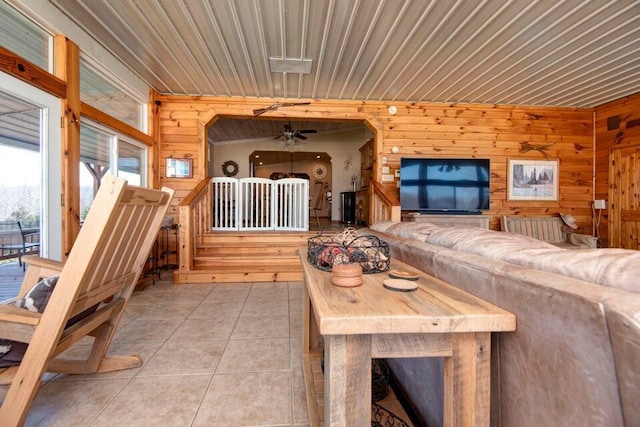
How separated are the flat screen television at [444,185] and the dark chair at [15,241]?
173 inches

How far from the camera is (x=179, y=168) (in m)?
4.52

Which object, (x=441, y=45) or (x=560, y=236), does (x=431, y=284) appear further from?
(x=560, y=236)

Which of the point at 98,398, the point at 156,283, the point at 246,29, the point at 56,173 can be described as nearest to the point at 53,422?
the point at 98,398

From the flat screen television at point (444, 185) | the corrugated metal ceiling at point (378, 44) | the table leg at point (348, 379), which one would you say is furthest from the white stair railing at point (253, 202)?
the table leg at point (348, 379)

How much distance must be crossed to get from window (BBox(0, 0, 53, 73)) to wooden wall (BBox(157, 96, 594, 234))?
6.53 ft

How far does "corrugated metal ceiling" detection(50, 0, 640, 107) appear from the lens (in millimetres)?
2574

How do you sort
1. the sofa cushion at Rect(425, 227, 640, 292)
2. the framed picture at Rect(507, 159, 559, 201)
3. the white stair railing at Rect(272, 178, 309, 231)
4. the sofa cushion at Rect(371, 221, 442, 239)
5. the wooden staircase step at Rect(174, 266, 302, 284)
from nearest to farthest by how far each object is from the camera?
the sofa cushion at Rect(425, 227, 640, 292) → the sofa cushion at Rect(371, 221, 442, 239) → the wooden staircase step at Rect(174, 266, 302, 284) → the framed picture at Rect(507, 159, 559, 201) → the white stair railing at Rect(272, 178, 309, 231)

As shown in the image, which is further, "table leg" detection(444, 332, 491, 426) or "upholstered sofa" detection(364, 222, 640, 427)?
"table leg" detection(444, 332, 491, 426)

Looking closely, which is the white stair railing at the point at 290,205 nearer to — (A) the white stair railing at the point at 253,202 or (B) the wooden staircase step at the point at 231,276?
(A) the white stair railing at the point at 253,202

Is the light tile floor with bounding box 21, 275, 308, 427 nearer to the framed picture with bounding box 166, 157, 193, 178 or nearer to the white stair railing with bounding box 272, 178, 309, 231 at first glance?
the framed picture with bounding box 166, 157, 193, 178

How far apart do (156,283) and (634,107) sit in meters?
7.28

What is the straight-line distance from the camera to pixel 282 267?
158 inches

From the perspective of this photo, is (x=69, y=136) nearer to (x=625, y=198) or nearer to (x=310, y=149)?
(x=310, y=149)

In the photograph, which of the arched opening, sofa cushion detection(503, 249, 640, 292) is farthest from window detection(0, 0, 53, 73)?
the arched opening
